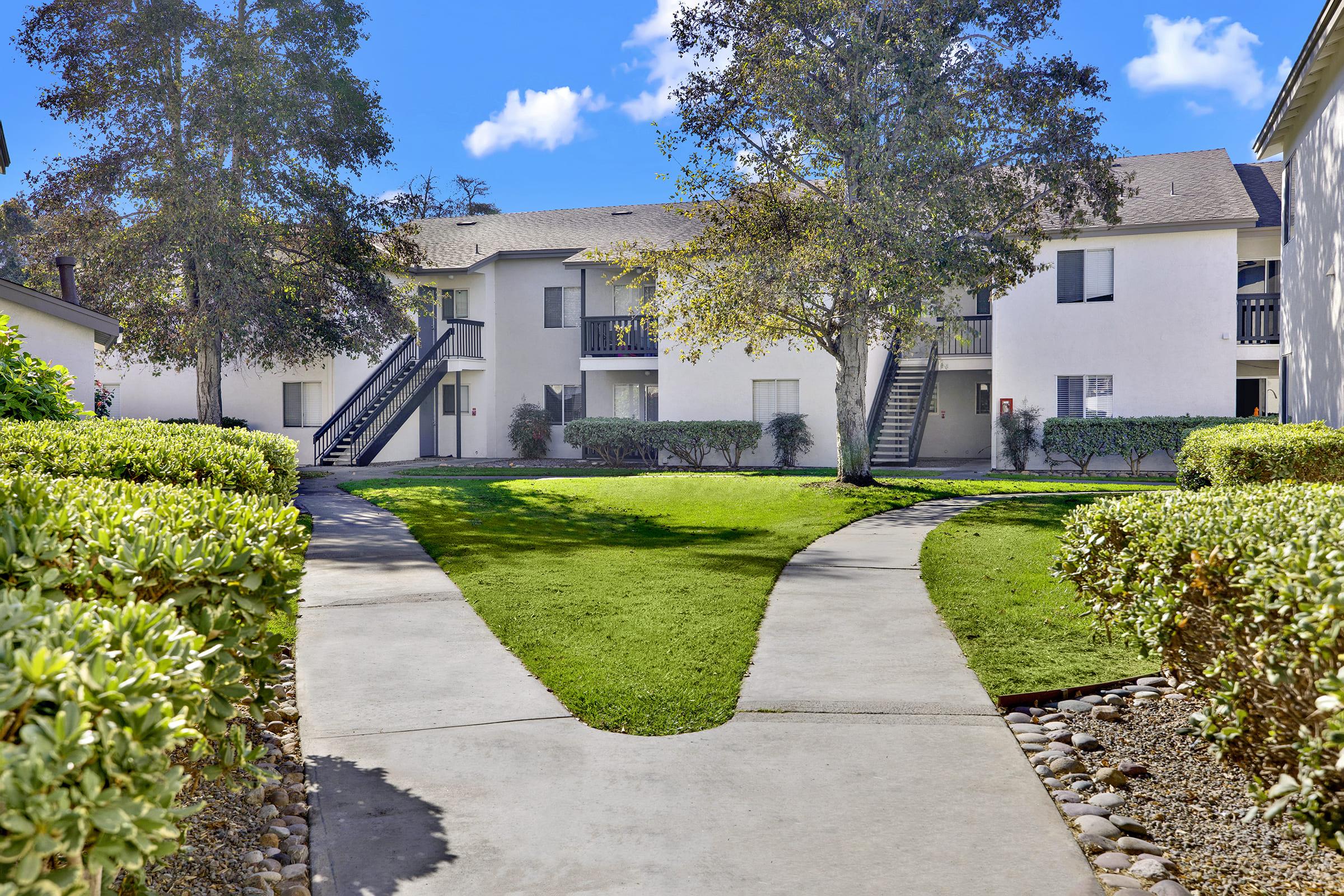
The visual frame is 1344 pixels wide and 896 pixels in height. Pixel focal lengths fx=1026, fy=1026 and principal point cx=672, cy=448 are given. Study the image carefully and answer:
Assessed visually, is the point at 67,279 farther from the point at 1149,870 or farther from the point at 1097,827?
the point at 1149,870

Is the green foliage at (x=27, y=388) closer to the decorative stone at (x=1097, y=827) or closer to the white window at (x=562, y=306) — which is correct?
the decorative stone at (x=1097, y=827)

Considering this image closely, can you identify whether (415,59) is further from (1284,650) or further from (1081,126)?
(1284,650)

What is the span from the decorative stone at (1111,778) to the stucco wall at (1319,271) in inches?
373

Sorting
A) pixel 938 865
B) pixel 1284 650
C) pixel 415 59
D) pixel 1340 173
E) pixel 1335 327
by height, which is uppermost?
pixel 415 59

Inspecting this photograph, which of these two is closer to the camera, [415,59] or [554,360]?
[415,59]

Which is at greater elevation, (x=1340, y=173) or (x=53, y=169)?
(x=53, y=169)

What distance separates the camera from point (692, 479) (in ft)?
65.5

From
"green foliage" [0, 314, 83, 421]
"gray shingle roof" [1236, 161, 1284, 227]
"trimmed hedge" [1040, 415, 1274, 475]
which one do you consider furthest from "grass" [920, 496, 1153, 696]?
"gray shingle roof" [1236, 161, 1284, 227]

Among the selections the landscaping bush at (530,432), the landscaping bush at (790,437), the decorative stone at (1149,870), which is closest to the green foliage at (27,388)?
the decorative stone at (1149,870)

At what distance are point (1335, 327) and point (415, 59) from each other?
976 inches

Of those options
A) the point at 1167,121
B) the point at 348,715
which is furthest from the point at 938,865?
the point at 1167,121

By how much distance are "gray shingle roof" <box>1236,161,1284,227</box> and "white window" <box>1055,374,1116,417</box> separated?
4959 millimetres

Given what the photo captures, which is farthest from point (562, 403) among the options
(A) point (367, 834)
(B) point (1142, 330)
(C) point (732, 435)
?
(A) point (367, 834)

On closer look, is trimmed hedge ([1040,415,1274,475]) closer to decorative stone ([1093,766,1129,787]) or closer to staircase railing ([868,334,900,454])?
staircase railing ([868,334,900,454])
